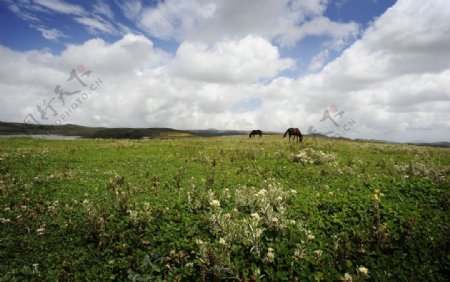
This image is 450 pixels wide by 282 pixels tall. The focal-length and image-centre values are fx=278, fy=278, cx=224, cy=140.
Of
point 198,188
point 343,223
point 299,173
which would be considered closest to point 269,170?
point 299,173

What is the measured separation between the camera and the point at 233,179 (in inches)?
553

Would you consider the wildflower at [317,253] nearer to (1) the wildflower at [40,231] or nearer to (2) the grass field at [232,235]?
(2) the grass field at [232,235]

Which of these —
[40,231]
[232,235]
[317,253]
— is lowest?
[40,231]

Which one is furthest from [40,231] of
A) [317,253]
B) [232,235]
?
[317,253]

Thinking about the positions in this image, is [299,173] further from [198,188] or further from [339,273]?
[339,273]

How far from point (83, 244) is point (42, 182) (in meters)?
7.57

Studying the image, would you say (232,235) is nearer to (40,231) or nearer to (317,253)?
(317,253)

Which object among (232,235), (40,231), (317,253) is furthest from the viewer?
(40,231)

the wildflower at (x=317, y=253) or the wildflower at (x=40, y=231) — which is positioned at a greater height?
the wildflower at (x=317, y=253)

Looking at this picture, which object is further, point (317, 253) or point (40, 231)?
point (40, 231)

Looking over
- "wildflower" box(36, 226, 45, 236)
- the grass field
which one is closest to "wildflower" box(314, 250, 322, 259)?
the grass field

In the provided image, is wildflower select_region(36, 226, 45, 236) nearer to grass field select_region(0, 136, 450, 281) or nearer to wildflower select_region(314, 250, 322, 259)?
grass field select_region(0, 136, 450, 281)

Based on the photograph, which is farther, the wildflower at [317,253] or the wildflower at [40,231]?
the wildflower at [40,231]

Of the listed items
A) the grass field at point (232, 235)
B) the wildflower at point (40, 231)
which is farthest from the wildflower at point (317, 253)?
the wildflower at point (40, 231)
